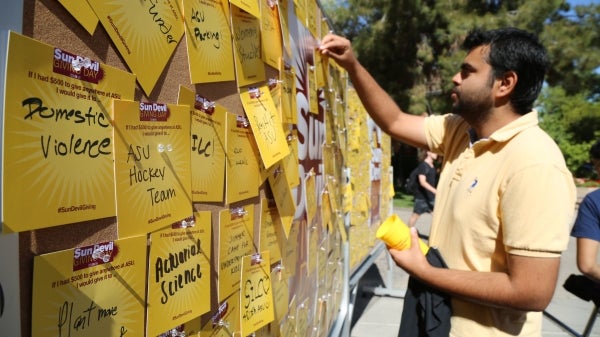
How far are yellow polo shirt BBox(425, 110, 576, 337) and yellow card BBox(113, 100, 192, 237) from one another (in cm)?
108

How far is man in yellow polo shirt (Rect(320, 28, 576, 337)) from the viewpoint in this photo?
4.97 ft

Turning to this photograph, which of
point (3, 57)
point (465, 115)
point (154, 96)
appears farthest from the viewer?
point (465, 115)

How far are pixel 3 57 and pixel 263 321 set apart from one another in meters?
1.10

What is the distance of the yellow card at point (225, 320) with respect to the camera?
1191mm

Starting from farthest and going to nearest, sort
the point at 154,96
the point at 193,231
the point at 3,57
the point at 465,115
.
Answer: the point at 465,115, the point at 193,231, the point at 154,96, the point at 3,57

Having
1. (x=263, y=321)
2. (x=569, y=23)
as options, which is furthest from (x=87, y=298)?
(x=569, y=23)

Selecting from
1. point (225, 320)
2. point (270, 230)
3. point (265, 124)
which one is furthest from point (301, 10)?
point (225, 320)

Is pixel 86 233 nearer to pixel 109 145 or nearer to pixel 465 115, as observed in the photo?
pixel 109 145

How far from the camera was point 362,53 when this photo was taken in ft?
53.7

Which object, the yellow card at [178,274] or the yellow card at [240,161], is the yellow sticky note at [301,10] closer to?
the yellow card at [240,161]

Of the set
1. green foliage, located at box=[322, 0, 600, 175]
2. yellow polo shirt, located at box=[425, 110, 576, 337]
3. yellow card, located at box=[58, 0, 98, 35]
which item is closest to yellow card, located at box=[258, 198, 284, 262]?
yellow polo shirt, located at box=[425, 110, 576, 337]

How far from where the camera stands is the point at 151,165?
930mm

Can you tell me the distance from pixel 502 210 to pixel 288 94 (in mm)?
844

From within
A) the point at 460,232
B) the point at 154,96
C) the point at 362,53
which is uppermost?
the point at 362,53
